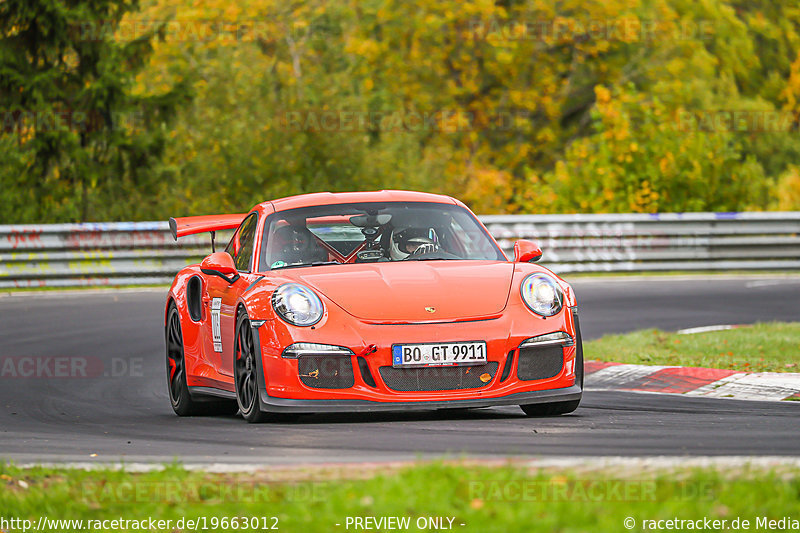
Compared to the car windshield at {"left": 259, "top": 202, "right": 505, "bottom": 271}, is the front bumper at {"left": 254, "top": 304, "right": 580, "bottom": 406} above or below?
below

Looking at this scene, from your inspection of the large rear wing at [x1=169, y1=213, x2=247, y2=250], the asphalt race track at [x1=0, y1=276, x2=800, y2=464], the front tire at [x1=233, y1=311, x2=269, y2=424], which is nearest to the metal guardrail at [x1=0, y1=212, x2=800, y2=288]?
the asphalt race track at [x1=0, y1=276, x2=800, y2=464]

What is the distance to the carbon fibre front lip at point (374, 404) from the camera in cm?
783

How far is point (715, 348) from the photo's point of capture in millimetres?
12414

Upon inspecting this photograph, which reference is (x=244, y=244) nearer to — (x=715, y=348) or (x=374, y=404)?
(x=374, y=404)

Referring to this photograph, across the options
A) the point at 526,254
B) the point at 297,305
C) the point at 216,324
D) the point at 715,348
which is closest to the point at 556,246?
the point at 715,348

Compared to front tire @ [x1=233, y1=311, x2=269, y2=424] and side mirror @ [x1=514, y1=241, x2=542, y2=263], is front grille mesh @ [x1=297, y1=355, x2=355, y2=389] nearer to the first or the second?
front tire @ [x1=233, y1=311, x2=269, y2=424]

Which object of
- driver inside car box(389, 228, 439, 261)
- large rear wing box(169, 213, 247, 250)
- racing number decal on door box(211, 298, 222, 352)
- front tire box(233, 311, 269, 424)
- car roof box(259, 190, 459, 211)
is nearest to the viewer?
front tire box(233, 311, 269, 424)

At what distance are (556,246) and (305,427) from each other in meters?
16.0

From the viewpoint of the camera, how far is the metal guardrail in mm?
21844

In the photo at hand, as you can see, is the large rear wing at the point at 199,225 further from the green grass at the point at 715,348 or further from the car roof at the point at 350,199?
the green grass at the point at 715,348

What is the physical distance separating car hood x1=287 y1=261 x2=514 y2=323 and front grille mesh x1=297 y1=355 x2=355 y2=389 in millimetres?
287

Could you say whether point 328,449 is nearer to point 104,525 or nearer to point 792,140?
point 104,525

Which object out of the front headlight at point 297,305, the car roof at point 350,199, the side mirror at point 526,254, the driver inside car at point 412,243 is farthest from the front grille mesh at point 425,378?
the car roof at point 350,199

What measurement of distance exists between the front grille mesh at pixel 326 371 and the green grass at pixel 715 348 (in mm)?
3940
